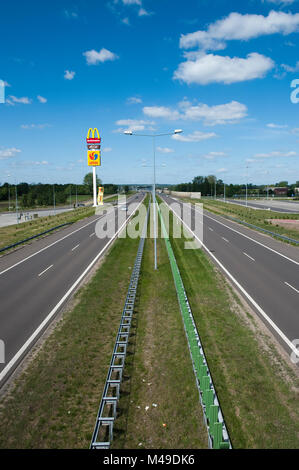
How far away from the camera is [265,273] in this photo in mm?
22734

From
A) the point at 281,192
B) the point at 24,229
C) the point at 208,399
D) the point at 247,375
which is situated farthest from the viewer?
the point at 281,192

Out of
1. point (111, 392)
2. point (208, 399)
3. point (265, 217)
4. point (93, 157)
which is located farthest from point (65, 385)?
point (93, 157)

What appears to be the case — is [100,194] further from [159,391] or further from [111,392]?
[159,391]

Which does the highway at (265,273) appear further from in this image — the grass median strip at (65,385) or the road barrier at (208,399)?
the grass median strip at (65,385)

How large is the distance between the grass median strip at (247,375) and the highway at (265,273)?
0.94m

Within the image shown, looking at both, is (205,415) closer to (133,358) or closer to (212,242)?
(133,358)

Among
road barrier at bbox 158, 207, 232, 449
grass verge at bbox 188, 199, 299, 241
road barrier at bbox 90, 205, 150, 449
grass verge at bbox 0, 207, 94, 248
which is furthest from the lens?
grass verge at bbox 188, 199, 299, 241

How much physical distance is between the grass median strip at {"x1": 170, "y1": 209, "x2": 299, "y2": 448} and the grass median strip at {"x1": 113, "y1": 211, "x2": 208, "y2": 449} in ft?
3.06

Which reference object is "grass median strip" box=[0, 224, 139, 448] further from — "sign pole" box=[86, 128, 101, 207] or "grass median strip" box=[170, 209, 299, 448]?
"sign pole" box=[86, 128, 101, 207]

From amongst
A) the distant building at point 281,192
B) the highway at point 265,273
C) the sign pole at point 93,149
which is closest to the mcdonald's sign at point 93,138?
the sign pole at point 93,149

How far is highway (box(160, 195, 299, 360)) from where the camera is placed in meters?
15.0

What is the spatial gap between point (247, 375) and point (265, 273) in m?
13.1

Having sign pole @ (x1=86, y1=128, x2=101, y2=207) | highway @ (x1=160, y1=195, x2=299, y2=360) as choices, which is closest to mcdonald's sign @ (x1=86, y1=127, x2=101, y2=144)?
sign pole @ (x1=86, y1=128, x2=101, y2=207)

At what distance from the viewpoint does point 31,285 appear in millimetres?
20156
